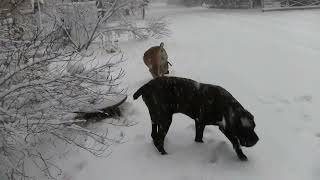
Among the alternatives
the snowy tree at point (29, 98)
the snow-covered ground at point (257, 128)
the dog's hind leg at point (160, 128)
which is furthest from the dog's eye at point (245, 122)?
the snowy tree at point (29, 98)

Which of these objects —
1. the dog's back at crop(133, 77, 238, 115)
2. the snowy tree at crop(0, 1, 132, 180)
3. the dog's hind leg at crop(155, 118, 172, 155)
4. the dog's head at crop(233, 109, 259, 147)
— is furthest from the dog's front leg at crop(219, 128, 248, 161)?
the snowy tree at crop(0, 1, 132, 180)

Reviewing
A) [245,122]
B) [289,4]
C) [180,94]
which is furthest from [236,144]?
[289,4]

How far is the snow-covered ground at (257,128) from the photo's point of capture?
5.56 m

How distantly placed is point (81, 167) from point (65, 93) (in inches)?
44.0

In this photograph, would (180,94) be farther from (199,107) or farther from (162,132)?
(162,132)

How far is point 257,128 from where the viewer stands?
263 inches

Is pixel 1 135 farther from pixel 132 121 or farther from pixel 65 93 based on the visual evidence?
pixel 132 121

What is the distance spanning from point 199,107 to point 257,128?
4.73 ft

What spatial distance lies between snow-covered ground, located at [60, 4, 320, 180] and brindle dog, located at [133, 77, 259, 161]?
32 centimetres

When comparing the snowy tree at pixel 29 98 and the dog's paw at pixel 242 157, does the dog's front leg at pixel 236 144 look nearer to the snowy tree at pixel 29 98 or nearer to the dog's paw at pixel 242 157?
the dog's paw at pixel 242 157

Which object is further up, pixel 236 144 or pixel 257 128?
pixel 236 144

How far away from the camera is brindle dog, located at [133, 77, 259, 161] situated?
545cm

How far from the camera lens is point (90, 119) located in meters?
7.29

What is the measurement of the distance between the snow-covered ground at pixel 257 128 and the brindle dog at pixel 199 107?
0.32 meters
